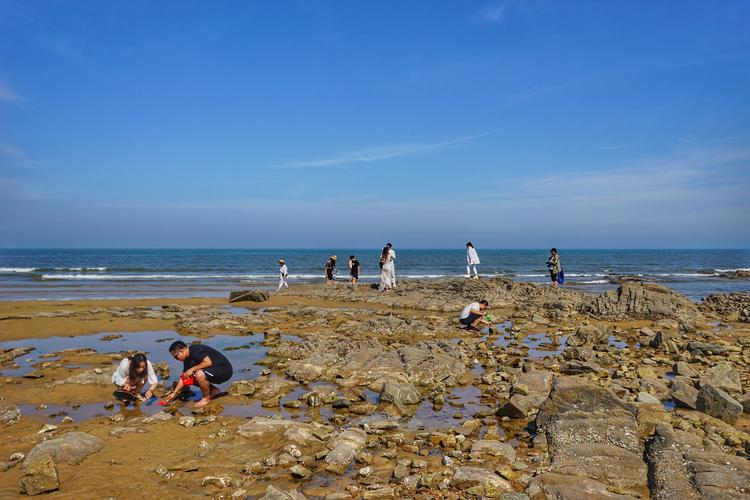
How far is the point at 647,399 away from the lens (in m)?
8.84

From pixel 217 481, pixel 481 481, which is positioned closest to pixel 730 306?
pixel 481 481

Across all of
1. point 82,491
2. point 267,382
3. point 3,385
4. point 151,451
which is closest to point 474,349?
point 267,382

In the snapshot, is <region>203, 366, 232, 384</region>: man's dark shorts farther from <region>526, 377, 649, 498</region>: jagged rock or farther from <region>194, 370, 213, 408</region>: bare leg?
<region>526, 377, 649, 498</region>: jagged rock

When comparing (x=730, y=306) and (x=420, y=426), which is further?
(x=730, y=306)

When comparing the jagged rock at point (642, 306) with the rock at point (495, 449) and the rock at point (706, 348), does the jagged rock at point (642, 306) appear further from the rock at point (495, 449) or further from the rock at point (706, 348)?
the rock at point (495, 449)

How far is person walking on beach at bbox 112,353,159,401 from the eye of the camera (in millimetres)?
9133

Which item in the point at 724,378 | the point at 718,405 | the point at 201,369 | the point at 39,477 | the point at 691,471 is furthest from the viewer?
the point at 724,378

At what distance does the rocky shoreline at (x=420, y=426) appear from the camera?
5.75 metres

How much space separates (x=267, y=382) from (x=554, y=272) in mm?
21034

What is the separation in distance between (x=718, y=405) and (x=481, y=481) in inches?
209

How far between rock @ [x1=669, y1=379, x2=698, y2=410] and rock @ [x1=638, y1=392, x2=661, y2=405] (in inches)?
13.4

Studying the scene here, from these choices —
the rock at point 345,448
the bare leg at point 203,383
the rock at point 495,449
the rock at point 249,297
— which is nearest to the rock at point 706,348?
the rock at point 495,449

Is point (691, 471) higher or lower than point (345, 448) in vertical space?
higher

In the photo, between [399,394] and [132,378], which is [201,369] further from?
[399,394]
